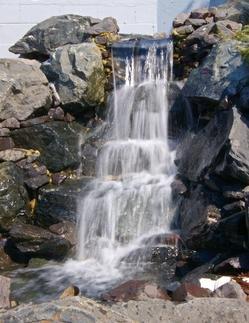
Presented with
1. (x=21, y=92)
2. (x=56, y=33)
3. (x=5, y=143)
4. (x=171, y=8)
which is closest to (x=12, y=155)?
(x=5, y=143)

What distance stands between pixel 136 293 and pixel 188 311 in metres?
1.35

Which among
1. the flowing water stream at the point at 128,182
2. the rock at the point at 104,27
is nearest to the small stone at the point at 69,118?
the flowing water stream at the point at 128,182

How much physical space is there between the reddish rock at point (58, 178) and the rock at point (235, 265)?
3.15 m

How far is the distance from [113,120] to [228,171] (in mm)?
3114

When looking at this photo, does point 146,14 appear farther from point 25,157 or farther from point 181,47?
point 25,157

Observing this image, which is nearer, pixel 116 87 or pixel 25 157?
pixel 25 157

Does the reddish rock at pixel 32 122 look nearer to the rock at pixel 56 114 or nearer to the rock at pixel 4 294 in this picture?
the rock at pixel 56 114

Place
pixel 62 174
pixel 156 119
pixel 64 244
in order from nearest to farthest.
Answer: pixel 64 244 < pixel 62 174 < pixel 156 119

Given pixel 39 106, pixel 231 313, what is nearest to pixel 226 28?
pixel 39 106

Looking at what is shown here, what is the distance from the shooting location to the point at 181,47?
9336 millimetres

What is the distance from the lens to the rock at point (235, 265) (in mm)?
5569

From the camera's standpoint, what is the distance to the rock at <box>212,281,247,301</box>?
4.54m

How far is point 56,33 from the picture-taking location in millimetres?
10008

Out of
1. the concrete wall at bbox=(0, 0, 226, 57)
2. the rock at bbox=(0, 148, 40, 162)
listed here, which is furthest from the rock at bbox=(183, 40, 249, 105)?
the concrete wall at bbox=(0, 0, 226, 57)
